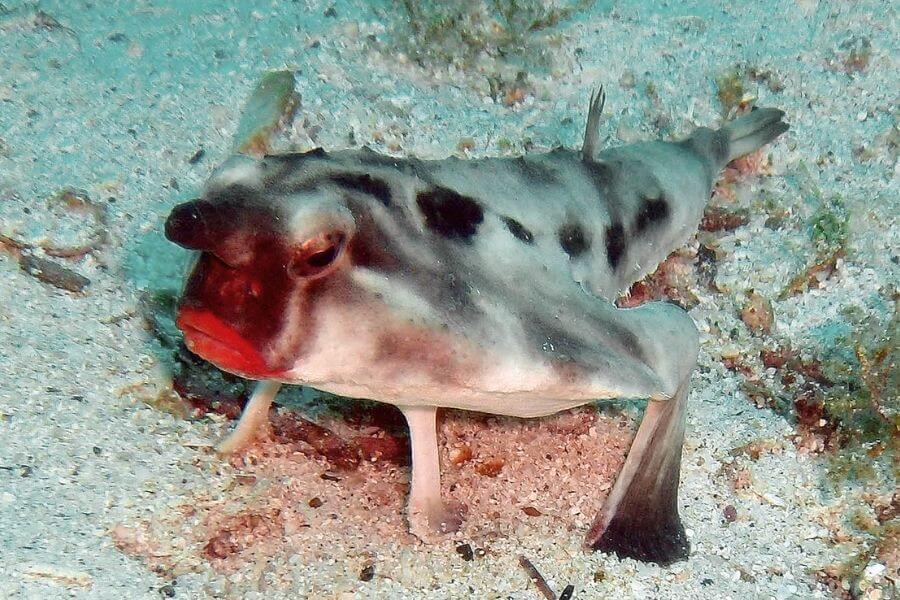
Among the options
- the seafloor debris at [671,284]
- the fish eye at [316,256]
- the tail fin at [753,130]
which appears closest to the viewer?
Result: the fish eye at [316,256]

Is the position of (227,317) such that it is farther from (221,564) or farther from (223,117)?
(223,117)

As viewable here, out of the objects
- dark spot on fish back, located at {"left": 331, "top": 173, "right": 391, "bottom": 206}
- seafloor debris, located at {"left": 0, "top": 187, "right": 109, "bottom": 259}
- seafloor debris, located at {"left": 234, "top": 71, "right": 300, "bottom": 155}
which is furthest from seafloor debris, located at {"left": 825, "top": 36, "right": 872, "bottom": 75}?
seafloor debris, located at {"left": 0, "top": 187, "right": 109, "bottom": 259}

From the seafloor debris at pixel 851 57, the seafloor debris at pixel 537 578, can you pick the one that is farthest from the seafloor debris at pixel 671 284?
the seafloor debris at pixel 851 57

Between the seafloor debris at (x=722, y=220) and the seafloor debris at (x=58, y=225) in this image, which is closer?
the seafloor debris at (x=58, y=225)

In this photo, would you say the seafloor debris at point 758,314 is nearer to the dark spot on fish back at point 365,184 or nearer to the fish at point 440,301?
the fish at point 440,301

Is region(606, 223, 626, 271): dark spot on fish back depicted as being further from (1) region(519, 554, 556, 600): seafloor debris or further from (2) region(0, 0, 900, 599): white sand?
(1) region(519, 554, 556, 600): seafloor debris
